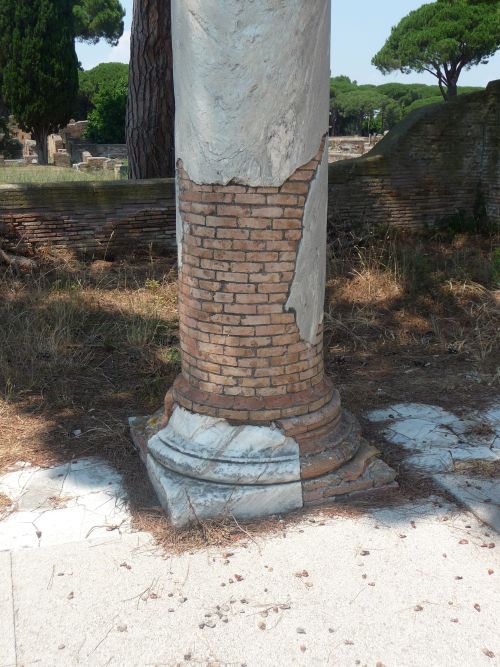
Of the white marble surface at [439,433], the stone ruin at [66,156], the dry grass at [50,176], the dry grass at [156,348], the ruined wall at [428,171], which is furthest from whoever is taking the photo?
the stone ruin at [66,156]

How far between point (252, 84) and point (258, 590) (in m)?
2.30

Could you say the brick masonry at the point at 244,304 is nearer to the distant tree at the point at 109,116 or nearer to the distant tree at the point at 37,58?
the distant tree at the point at 37,58

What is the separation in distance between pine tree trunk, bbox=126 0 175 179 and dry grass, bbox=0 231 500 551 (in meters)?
1.57

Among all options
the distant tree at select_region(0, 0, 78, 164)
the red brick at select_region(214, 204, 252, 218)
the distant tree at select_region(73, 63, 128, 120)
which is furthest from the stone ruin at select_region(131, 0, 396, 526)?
the distant tree at select_region(73, 63, 128, 120)

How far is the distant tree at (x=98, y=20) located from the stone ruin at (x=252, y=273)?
3711 cm

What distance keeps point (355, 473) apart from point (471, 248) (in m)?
6.61

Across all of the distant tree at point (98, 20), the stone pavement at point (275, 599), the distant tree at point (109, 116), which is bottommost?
the stone pavement at point (275, 599)

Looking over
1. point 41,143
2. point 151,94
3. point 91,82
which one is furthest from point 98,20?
point 151,94

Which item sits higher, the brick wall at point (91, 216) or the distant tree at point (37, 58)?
the distant tree at point (37, 58)

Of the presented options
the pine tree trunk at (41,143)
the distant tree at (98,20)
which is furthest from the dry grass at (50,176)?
the distant tree at (98,20)

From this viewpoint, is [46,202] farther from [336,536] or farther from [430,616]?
[430,616]

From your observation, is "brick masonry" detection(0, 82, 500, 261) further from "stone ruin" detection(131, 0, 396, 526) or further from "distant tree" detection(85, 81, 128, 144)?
"distant tree" detection(85, 81, 128, 144)

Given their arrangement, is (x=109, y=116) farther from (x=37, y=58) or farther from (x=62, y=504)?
(x=62, y=504)

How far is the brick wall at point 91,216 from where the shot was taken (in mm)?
7664
